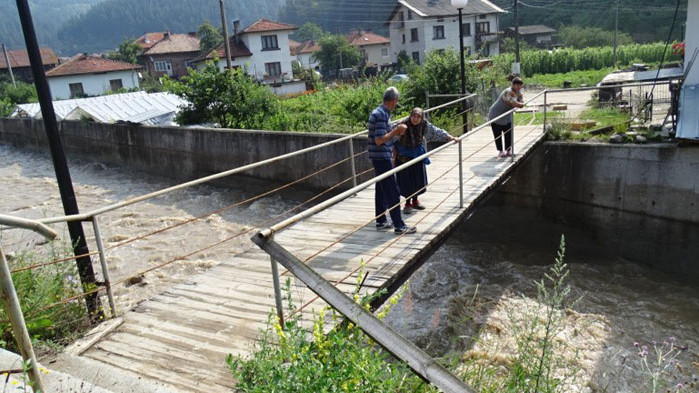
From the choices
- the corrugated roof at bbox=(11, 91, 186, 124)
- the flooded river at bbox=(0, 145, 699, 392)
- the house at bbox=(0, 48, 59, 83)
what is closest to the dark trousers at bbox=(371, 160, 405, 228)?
the flooded river at bbox=(0, 145, 699, 392)

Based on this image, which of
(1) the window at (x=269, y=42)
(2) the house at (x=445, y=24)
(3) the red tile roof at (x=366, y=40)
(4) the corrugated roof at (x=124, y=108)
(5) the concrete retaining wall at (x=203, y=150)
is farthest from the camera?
(3) the red tile roof at (x=366, y=40)

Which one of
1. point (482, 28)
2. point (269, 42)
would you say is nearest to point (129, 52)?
point (269, 42)

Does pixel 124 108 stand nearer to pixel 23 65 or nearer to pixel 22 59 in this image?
pixel 23 65

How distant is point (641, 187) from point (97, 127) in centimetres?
2099

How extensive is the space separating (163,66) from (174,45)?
360cm

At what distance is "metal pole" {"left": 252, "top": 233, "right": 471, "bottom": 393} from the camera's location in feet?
10.3

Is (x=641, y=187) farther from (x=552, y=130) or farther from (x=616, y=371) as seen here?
(x=616, y=371)

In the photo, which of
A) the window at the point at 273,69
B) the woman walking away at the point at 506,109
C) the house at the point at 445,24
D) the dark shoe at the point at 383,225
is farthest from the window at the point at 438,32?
the dark shoe at the point at 383,225

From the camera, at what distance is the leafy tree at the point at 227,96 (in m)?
18.6

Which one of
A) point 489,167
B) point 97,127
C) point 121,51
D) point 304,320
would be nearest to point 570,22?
point 121,51

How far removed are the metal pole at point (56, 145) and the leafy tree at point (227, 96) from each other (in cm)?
1293

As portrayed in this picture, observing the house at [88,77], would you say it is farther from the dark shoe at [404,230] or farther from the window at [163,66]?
the dark shoe at [404,230]

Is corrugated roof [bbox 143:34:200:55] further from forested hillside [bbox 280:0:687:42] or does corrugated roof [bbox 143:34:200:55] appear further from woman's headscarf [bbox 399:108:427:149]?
woman's headscarf [bbox 399:108:427:149]

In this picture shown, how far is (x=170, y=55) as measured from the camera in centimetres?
7694
